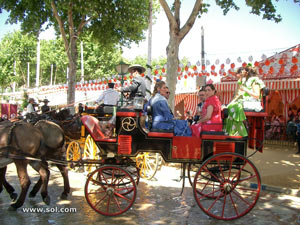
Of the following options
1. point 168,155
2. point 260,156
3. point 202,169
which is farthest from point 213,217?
point 260,156

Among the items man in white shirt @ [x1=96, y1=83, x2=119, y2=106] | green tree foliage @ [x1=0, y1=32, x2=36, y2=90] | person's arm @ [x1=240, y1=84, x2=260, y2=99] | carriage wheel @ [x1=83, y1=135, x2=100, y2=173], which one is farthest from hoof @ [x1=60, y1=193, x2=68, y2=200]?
green tree foliage @ [x1=0, y1=32, x2=36, y2=90]

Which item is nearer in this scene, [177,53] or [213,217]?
[213,217]

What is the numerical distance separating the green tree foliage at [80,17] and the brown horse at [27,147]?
991 cm

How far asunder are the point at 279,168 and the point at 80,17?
43.4 feet

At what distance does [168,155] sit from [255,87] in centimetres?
195

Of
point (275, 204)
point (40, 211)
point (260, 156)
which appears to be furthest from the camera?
point (260, 156)

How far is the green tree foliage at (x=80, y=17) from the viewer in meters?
15.3

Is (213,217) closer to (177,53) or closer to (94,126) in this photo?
(94,126)

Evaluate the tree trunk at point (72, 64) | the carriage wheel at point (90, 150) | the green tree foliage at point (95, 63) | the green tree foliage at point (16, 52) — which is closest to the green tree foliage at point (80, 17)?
the tree trunk at point (72, 64)

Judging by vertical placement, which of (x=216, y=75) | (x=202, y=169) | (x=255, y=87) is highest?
(x=216, y=75)

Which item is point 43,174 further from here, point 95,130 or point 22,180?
point 95,130

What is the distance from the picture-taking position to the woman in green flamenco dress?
5410 mm

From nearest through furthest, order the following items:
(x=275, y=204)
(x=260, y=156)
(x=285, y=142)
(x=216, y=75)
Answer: (x=275, y=204) < (x=260, y=156) < (x=216, y=75) < (x=285, y=142)

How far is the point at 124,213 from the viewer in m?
5.36
